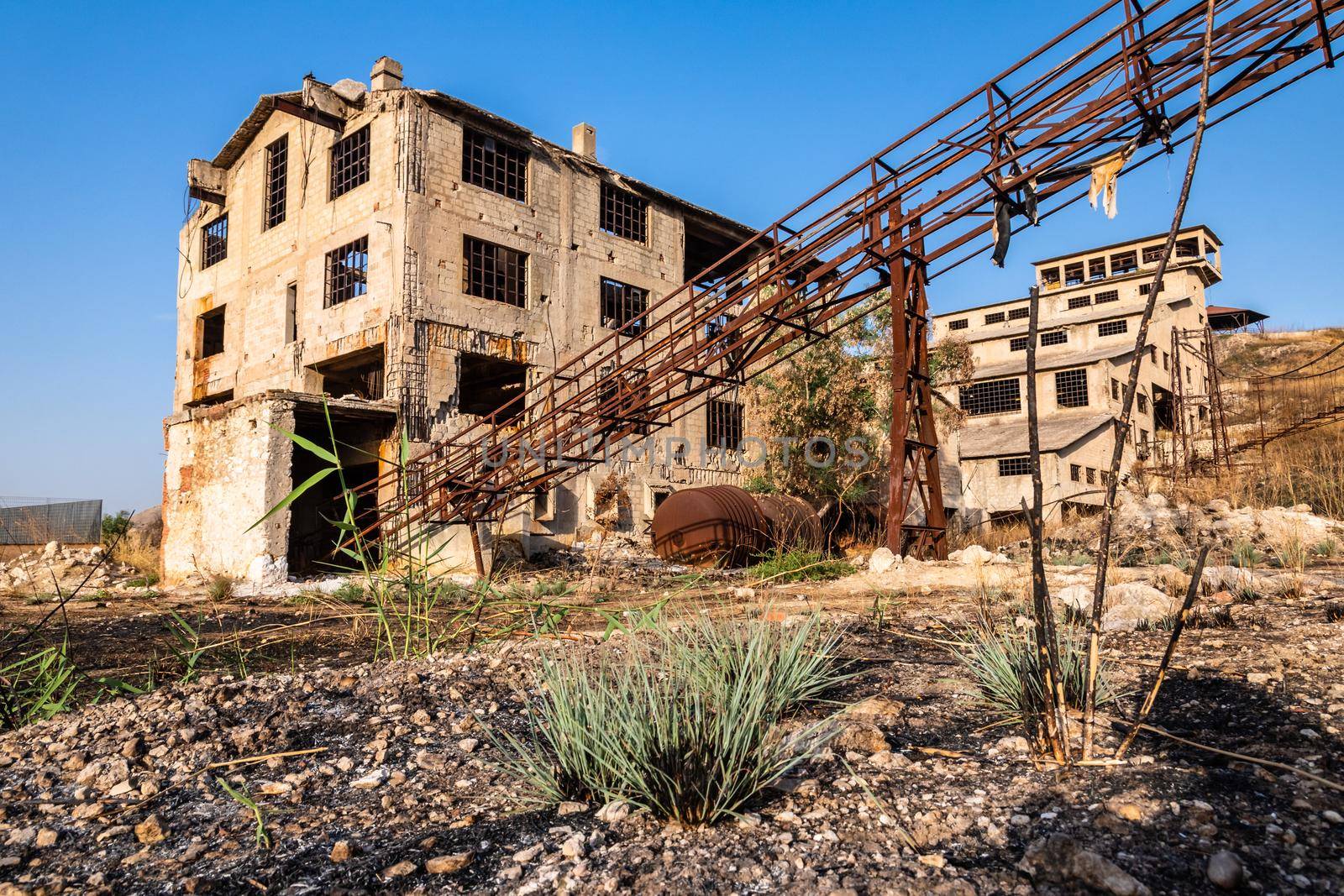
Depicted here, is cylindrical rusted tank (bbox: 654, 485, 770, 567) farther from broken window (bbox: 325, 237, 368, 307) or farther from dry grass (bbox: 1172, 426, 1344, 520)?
dry grass (bbox: 1172, 426, 1344, 520)

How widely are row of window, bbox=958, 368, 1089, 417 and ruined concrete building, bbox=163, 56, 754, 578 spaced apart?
43.8ft

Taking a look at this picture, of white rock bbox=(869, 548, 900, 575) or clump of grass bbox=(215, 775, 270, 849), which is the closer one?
clump of grass bbox=(215, 775, 270, 849)

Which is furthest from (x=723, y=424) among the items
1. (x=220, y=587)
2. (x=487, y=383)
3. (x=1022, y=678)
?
(x=1022, y=678)

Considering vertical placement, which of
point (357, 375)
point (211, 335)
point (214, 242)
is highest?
point (214, 242)

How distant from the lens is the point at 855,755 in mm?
2809

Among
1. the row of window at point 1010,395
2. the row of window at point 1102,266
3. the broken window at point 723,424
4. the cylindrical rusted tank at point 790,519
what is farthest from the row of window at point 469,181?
the row of window at point 1102,266

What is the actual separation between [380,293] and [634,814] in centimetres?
1537

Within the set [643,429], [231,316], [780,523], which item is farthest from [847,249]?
[231,316]

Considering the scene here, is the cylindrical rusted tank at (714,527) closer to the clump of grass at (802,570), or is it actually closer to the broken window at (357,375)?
the clump of grass at (802,570)

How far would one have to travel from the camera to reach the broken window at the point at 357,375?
16.7 metres

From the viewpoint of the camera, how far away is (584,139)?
66.2ft

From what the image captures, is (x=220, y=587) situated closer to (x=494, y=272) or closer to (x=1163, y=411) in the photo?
(x=494, y=272)

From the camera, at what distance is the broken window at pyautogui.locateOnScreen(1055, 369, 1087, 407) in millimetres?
28078

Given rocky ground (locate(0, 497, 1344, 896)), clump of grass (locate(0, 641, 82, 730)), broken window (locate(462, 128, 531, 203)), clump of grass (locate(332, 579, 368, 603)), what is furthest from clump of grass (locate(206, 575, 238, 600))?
broken window (locate(462, 128, 531, 203))
